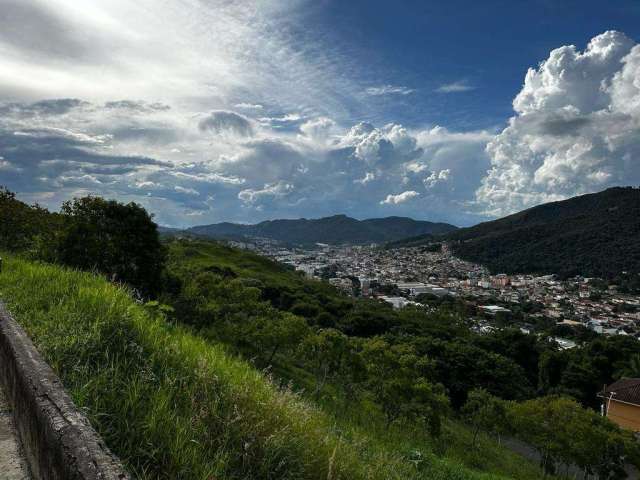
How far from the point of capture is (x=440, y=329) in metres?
67.1

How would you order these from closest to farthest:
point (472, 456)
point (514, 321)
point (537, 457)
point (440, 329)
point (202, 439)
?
point (202, 439)
point (472, 456)
point (537, 457)
point (440, 329)
point (514, 321)

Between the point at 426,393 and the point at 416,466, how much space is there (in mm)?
11679

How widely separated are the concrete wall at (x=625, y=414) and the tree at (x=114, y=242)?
37.9m

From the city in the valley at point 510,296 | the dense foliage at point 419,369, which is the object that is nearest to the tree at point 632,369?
the dense foliage at point 419,369

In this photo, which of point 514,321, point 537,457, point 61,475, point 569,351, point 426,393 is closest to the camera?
point 61,475

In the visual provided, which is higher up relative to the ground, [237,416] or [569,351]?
[237,416]

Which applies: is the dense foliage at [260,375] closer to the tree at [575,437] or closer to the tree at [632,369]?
the tree at [575,437]

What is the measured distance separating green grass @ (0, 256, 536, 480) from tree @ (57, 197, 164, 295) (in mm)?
17996

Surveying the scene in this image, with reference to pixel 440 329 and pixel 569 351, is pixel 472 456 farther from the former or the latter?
pixel 440 329

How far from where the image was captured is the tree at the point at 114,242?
2122 centimetres

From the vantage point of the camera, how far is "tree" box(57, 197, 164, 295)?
69.6 ft

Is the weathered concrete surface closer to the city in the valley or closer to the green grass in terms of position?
the green grass

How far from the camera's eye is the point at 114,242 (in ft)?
76.9

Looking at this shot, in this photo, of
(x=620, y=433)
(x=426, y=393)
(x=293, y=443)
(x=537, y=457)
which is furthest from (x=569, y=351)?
(x=293, y=443)
